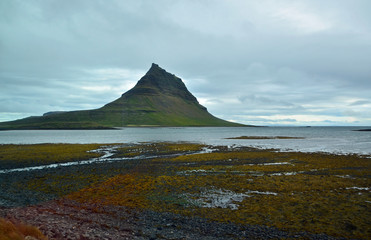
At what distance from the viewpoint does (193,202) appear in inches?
814

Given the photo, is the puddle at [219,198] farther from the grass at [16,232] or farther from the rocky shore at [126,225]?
the grass at [16,232]

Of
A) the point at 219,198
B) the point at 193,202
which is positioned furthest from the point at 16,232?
the point at 219,198

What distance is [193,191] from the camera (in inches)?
949

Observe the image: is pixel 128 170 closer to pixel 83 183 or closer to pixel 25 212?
pixel 83 183

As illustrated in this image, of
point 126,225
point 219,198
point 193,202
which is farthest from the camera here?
point 219,198

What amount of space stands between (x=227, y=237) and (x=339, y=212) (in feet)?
29.7

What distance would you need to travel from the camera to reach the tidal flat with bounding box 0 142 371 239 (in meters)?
15.0

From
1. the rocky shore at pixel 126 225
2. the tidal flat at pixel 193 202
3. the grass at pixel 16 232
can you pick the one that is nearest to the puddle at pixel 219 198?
the tidal flat at pixel 193 202

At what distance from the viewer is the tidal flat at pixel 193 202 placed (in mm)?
15000

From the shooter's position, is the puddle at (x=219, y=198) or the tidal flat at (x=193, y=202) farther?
the puddle at (x=219, y=198)

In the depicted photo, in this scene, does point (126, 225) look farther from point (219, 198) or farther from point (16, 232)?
point (219, 198)

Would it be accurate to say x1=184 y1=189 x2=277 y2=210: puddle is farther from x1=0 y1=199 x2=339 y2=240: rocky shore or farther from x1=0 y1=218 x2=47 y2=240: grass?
x1=0 y1=218 x2=47 y2=240: grass

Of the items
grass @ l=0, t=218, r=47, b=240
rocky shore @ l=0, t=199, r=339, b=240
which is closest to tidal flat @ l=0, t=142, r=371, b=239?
rocky shore @ l=0, t=199, r=339, b=240

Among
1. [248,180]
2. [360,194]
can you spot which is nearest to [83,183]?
[248,180]
